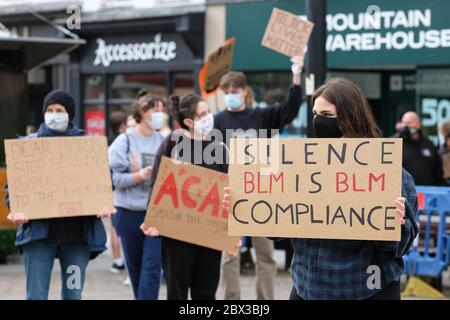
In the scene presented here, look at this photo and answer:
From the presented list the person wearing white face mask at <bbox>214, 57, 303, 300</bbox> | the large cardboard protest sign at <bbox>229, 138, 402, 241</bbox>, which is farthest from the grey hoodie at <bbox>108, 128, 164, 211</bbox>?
the large cardboard protest sign at <bbox>229, 138, 402, 241</bbox>

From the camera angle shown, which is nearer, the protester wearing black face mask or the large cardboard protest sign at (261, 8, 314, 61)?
the large cardboard protest sign at (261, 8, 314, 61)

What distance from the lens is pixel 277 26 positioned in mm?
8406

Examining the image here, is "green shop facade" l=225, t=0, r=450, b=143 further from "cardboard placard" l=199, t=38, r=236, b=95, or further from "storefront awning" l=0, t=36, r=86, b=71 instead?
"cardboard placard" l=199, t=38, r=236, b=95

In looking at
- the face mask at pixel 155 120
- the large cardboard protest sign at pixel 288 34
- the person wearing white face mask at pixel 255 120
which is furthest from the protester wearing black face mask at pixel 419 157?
the face mask at pixel 155 120

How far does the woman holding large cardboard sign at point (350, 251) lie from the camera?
14.1ft

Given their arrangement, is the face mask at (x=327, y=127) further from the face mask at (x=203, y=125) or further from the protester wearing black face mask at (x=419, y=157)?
the protester wearing black face mask at (x=419, y=157)

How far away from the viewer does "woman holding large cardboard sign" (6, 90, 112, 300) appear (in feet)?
21.2

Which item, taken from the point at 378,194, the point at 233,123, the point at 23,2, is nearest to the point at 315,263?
the point at 378,194

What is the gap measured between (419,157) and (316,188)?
6.33m

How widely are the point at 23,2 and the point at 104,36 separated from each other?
8.78 feet

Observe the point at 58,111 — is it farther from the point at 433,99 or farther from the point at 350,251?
the point at 433,99

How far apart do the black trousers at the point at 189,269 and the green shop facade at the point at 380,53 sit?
763 cm

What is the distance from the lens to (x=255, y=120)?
8.30 meters

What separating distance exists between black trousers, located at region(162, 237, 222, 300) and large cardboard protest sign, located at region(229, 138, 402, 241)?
216 centimetres
